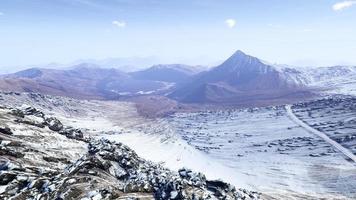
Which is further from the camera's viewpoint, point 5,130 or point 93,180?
point 5,130

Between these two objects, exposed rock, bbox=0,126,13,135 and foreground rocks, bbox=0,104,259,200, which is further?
exposed rock, bbox=0,126,13,135

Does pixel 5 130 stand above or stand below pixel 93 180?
above

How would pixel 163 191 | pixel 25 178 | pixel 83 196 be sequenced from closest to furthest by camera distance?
pixel 83 196 → pixel 163 191 → pixel 25 178

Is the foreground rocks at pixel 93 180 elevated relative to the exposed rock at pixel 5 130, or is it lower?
lower

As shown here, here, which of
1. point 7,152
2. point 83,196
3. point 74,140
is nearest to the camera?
point 83,196

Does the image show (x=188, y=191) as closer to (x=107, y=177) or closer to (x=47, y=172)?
(x=107, y=177)

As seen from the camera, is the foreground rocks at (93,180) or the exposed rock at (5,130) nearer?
the foreground rocks at (93,180)

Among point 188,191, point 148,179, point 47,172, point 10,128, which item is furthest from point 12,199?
point 10,128

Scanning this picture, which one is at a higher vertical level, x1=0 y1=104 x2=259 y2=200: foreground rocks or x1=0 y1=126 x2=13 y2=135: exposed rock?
x1=0 y1=126 x2=13 y2=135: exposed rock

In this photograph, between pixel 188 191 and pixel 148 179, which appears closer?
pixel 188 191

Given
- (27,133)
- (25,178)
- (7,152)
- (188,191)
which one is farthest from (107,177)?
(27,133)
